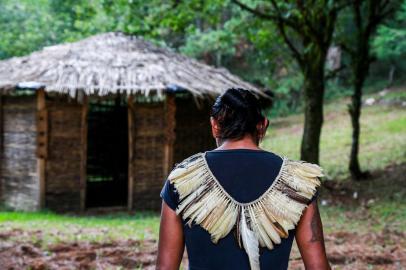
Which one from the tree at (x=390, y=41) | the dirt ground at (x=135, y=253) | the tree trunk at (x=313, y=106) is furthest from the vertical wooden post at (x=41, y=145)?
the tree at (x=390, y=41)

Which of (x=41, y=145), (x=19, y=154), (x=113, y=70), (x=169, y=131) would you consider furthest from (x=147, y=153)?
(x=19, y=154)

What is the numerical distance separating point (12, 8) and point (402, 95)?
55.0 ft

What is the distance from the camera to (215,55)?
24.6m

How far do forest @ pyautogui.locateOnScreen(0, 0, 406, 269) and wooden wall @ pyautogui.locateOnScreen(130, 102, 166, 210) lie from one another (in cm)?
41

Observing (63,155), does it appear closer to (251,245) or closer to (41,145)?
(41,145)

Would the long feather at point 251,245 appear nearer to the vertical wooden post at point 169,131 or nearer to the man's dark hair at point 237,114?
the man's dark hair at point 237,114

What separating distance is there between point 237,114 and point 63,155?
363 inches

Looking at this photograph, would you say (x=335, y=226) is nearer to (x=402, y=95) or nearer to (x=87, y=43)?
(x=87, y=43)

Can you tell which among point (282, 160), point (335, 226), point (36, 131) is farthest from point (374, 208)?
point (282, 160)

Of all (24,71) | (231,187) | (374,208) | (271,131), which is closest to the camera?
(231,187)

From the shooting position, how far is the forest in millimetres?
6541

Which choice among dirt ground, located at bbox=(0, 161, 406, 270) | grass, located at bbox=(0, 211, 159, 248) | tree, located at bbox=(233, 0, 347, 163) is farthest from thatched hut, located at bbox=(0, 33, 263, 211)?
dirt ground, located at bbox=(0, 161, 406, 270)

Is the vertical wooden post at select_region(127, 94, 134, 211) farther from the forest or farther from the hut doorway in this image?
the hut doorway

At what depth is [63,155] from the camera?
10906 mm
